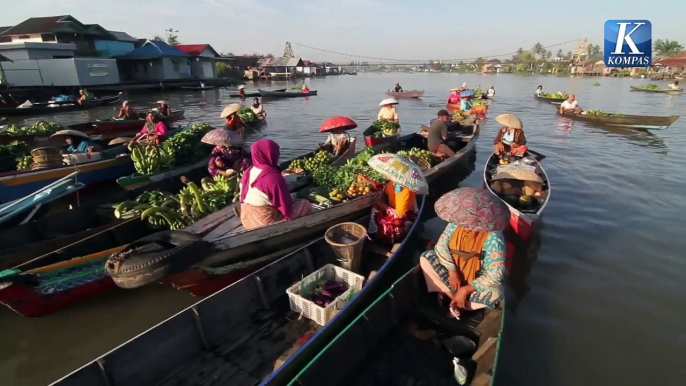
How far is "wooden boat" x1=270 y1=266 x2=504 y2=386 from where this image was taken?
3277 millimetres

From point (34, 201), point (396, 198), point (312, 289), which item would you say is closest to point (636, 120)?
point (396, 198)

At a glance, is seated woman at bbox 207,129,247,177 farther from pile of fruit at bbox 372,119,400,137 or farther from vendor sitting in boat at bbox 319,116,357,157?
pile of fruit at bbox 372,119,400,137

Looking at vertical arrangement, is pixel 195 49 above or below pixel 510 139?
above

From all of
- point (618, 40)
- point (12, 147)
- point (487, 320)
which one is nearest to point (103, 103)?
point (12, 147)

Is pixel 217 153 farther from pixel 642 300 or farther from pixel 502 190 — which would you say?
pixel 642 300

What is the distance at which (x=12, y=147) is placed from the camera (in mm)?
9844

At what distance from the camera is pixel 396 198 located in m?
5.54

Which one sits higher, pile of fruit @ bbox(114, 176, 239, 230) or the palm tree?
the palm tree

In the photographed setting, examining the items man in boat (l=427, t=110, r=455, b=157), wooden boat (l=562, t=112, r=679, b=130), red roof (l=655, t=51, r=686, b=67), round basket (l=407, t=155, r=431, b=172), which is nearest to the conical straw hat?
round basket (l=407, t=155, r=431, b=172)

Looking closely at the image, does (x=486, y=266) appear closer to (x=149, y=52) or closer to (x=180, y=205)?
(x=180, y=205)

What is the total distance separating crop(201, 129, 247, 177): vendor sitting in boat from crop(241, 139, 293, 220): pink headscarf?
8.97 feet

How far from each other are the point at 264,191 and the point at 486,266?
9.35ft

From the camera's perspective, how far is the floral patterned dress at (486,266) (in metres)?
3.69

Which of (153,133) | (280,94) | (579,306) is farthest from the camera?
(280,94)
